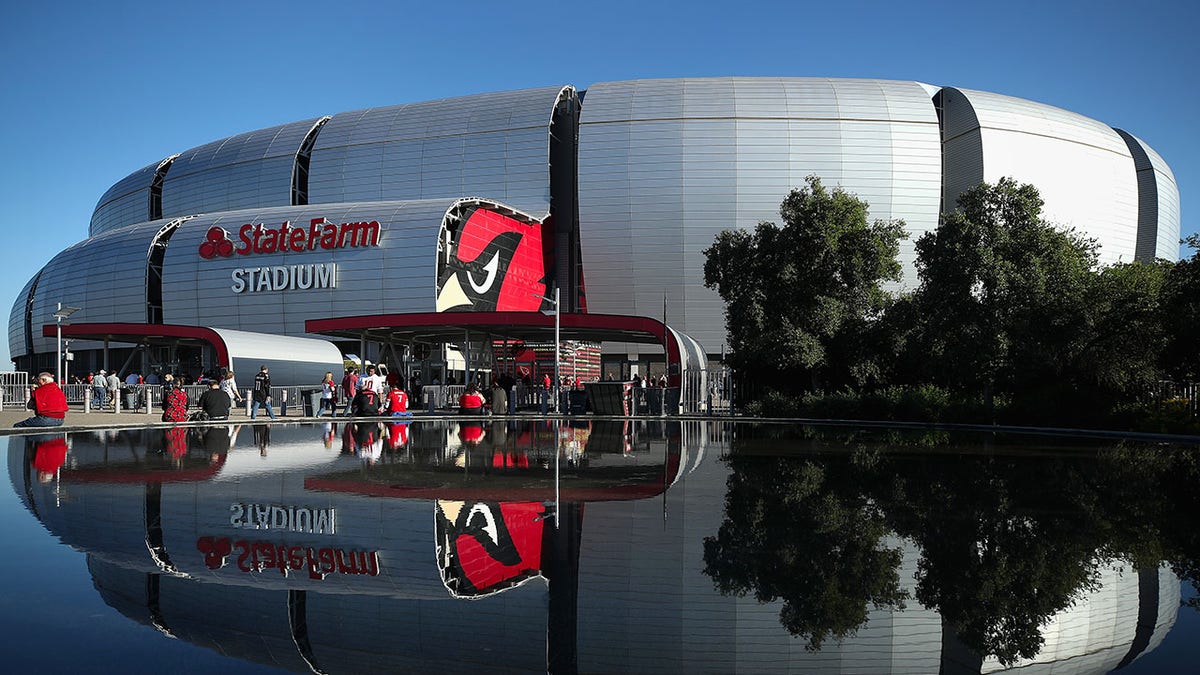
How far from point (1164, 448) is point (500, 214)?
4599 cm

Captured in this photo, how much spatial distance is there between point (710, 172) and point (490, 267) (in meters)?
17.8

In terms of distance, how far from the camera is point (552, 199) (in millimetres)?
67688

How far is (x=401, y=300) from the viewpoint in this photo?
175 feet

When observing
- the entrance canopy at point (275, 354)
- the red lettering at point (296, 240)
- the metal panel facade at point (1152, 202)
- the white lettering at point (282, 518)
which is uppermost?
the metal panel facade at point (1152, 202)

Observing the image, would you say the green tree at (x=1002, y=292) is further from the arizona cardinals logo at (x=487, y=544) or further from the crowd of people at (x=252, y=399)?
the arizona cardinals logo at (x=487, y=544)

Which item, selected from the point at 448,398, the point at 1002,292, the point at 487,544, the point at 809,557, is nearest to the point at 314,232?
the point at 448,398

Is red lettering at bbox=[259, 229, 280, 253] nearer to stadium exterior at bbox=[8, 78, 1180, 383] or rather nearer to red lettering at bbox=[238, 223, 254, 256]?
stadium exterior at bbox=[8, 78, 1180, 383]

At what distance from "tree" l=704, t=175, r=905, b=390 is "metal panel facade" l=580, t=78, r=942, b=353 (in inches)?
1112

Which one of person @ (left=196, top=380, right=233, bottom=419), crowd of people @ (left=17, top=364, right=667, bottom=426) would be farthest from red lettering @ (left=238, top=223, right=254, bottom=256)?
person @ (left=196, top=380, right=233, bottom=419)

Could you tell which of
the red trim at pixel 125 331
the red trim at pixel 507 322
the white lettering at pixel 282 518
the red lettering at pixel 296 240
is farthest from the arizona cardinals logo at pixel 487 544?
the red lettering at pixel 296 240

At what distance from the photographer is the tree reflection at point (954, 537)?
18.4ft

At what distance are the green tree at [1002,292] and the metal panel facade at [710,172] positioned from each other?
3318cm

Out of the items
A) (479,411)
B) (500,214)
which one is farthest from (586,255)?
(479,411)

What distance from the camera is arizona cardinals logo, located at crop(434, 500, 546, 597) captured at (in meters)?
6.26
